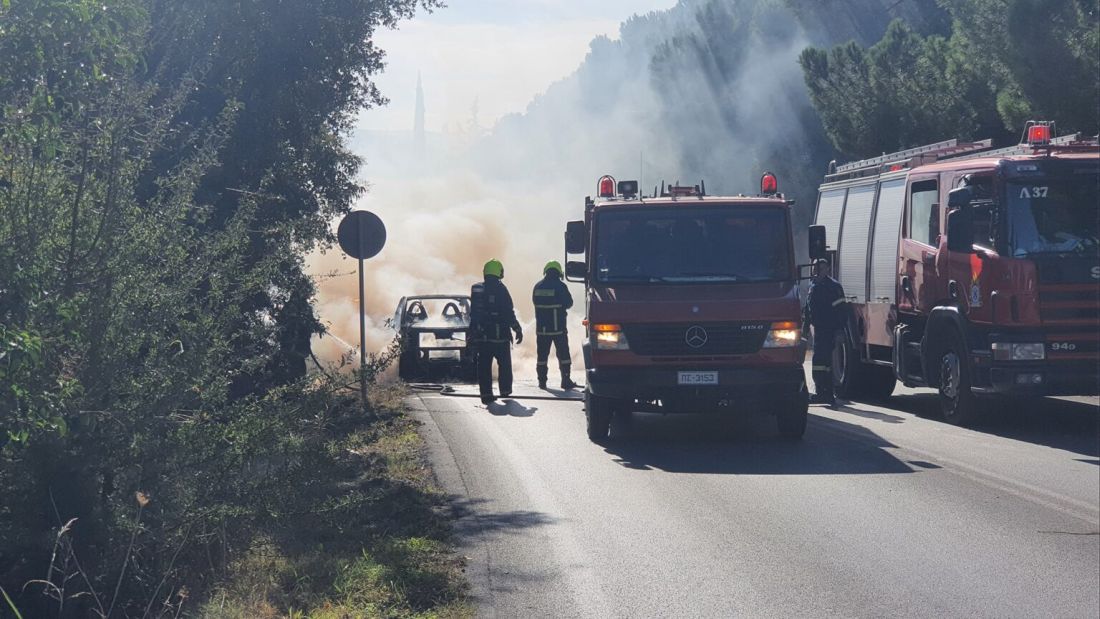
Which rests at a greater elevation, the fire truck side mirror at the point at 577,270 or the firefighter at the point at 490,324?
the fire truck side mirror at the point at 577,270

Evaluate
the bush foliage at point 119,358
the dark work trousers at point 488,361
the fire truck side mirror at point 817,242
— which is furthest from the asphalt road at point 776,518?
the dark work trousers at point 488,361

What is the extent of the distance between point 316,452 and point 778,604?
258cm

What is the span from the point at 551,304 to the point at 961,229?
6.80m

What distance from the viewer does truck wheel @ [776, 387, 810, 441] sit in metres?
12.0

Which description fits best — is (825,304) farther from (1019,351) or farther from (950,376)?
(1019,351)

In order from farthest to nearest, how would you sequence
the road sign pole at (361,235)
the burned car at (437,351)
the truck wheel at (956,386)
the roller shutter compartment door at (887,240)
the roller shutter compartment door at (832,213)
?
the burned car at (437,351) < the roller shutter compartment door at (832,213) < the road sign pole at (361,235) < the roller shutter compartment door at (887,240) < the truck wheel at (956,386)

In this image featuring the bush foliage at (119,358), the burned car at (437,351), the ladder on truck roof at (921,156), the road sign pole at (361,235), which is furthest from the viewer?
the burned car at (437,351)

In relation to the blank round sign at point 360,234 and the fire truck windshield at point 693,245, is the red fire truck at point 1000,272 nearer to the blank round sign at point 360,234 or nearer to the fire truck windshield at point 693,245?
the fire truck windshield at point 693,245

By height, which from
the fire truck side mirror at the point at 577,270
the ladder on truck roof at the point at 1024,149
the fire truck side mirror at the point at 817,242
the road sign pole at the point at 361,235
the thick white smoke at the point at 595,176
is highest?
the thick white smoke at the point at 595,176

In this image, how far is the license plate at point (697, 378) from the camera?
1166cm

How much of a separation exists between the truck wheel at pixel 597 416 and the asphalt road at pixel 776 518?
0.57ft

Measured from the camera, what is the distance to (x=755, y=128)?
51125mm

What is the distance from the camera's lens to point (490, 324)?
16.3 metres

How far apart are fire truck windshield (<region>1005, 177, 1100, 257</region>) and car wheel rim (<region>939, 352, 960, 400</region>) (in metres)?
1.55
